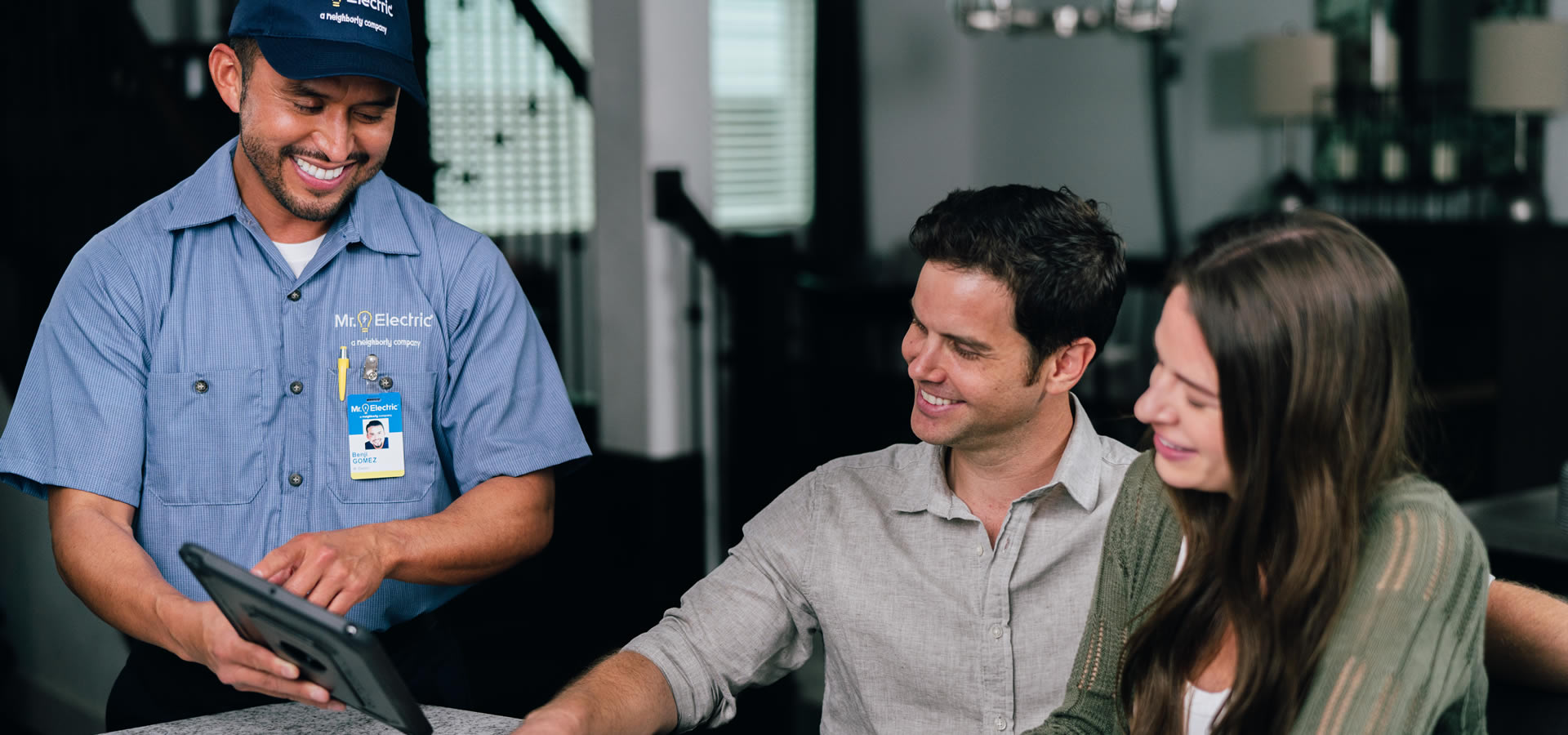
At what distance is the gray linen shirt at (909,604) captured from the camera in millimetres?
1676

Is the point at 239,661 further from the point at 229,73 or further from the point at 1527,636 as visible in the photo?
the point at 1527,636

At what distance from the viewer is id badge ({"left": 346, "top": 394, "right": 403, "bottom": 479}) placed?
1.68 m

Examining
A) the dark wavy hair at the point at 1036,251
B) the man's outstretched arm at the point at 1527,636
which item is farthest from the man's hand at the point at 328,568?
the man's outstretched arm at the point at 1527,636

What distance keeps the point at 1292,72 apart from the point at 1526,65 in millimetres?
914

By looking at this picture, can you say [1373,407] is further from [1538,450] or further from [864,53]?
[864,53]

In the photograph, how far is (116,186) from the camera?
12.0ft

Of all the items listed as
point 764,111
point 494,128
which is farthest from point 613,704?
point 764,111

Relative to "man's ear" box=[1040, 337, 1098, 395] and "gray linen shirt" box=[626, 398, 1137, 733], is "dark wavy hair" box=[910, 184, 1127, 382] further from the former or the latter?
"gray linen shirt" box=[626, 398, 1137, 733]

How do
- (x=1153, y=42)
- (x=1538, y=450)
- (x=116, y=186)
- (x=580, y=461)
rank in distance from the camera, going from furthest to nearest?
(x=1153, y=42) < (x=1538, y=450) < (x=116, y=186) < (x=580, y=461)

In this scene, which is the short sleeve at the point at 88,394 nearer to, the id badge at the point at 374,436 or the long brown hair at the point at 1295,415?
the id badge at the point at 374,436

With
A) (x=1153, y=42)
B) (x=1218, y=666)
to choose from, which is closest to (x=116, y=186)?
(x=1218, y=666)

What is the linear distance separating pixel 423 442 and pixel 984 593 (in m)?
0.71

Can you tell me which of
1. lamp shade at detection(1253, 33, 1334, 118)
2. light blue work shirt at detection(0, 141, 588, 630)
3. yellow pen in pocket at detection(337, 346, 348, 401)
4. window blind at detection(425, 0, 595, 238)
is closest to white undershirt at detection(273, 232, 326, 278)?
light blue work shirt at detection(0, 141, 588, 630)

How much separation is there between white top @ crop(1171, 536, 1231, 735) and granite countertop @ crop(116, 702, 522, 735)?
27.5 inches
